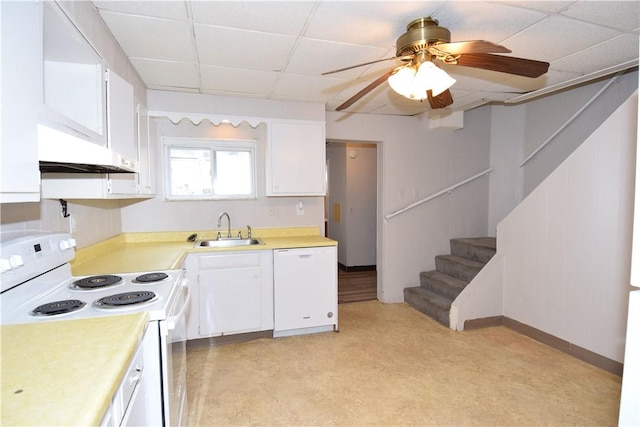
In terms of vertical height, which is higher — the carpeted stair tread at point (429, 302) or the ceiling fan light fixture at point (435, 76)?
the ceiling fan light fixture at point (435, 76)

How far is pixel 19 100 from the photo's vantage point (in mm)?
915

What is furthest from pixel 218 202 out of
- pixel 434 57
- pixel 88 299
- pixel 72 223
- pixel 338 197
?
pixel 338 197

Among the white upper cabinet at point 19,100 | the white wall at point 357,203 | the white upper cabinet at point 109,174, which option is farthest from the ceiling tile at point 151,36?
the white wall at point 357,203

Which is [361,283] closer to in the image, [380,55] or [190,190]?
[190,190]

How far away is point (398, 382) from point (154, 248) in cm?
235

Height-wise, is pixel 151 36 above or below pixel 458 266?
above

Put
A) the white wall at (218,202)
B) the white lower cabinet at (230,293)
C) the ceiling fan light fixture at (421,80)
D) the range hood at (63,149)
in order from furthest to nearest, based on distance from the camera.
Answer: the white wall at (218,202)
the white lower cabinet at (230,293)
the ceiling fan light fixture at (421,80)
the range hood at (63,149)

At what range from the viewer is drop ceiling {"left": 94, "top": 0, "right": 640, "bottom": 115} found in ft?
5.97

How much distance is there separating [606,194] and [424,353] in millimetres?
1944

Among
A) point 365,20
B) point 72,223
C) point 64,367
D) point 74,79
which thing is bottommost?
point 64,367

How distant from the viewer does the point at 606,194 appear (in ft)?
8.58

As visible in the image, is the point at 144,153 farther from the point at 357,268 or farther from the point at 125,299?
the point at 357,268

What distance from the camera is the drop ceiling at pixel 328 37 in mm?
1818

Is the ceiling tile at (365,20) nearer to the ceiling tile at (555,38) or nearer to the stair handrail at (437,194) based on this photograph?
the ceiling tile at (555,38)
